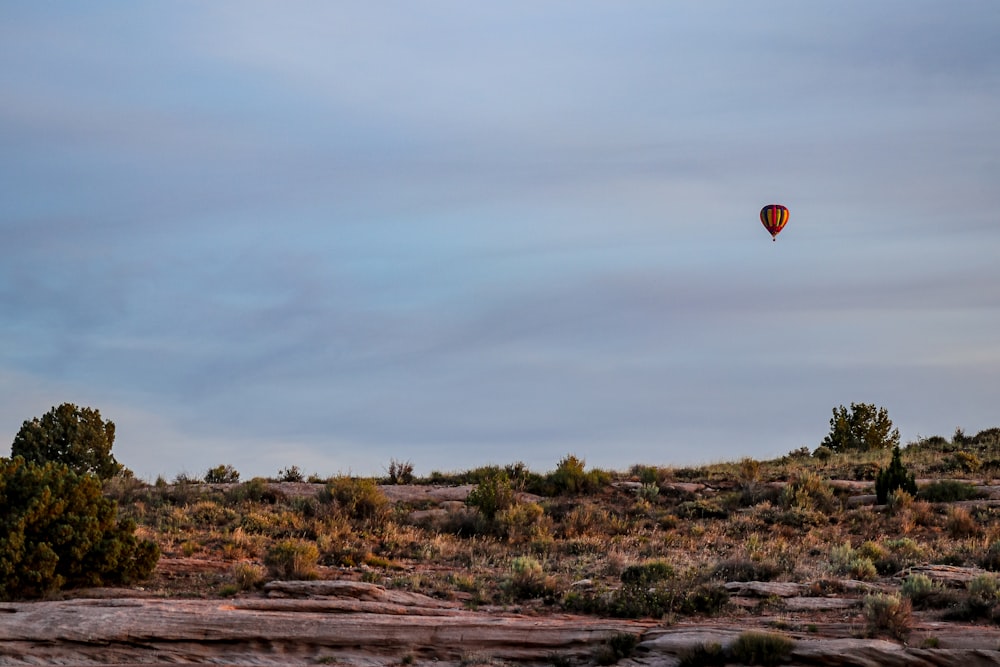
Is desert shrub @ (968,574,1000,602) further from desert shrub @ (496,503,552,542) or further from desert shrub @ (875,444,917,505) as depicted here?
desert shrub @ (875,444,917,505)

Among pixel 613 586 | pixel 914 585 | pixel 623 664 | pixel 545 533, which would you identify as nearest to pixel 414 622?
pixel 623 664

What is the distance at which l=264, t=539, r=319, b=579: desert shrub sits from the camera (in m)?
20.9

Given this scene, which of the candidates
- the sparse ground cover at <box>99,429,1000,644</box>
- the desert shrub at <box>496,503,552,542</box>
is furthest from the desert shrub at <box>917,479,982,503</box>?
the desert shrub at <box>496,503,552,542</box>

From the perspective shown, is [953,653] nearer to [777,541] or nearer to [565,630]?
[565,630]

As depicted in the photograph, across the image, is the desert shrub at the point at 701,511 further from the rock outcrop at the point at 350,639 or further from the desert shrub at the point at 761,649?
the desert shrub at the point at 761,649

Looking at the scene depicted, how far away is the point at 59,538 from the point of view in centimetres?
2016

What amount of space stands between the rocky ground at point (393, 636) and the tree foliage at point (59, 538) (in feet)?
3.89

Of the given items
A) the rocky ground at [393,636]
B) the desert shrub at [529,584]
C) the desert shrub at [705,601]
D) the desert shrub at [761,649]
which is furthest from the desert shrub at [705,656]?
the desert shrub at [529,584]

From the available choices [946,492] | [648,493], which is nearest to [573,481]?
[648,493]

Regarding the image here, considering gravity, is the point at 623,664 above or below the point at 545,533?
below

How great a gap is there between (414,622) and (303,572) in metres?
4.03

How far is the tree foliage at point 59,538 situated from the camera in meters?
19.6

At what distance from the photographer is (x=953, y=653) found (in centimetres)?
1606

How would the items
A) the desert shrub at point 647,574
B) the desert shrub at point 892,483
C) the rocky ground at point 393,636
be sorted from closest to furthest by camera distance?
the rocky ground at point 393,636 < the desert shrub at point 647,574 < the desert shrub at point 892,483
